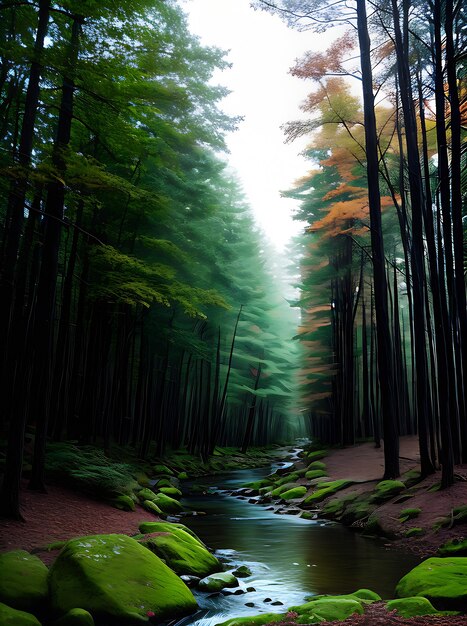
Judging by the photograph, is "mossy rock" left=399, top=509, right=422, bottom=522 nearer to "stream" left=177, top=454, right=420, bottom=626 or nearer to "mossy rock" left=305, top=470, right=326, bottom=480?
"stream" left=177, top=454, right=420, bottom=626

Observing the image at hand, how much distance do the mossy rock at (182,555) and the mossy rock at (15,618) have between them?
2.31m

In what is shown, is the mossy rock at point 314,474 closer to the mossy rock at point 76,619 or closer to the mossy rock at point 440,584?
the mossy rock at point 440,584

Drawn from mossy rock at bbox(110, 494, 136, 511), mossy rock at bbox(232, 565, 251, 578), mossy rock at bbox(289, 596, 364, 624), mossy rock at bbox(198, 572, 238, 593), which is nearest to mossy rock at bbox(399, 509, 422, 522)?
mossy rock at bbox(232, 565, 251, 578)

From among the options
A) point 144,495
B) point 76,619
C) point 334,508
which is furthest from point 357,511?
point 76,619

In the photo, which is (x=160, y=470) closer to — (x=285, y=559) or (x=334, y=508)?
(x=334, y=508)

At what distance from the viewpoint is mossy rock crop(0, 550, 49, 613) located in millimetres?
4242

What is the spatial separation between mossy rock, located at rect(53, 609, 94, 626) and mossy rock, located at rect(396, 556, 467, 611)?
3073 mm

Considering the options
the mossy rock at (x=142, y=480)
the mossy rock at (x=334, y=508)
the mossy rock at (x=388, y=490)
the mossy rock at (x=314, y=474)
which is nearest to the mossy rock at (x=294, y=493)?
the mossy rock at (x=314, y=474)

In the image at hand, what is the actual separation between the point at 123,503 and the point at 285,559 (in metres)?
3.39

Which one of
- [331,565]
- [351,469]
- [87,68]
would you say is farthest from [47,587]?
[351,469]

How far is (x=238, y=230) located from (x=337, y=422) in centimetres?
1020

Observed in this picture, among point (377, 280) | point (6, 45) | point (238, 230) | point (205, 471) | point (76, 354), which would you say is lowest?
Answer: point (205, 471)

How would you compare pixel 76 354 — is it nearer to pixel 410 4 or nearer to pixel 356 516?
pixel 356 516

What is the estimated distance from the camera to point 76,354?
13.0m
